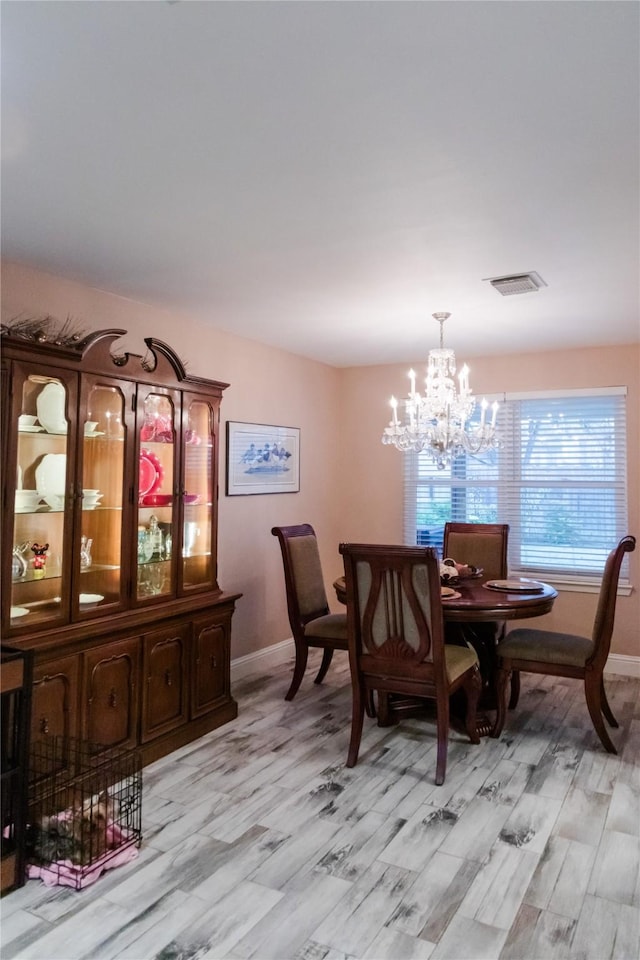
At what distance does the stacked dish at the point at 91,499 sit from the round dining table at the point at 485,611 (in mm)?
1338

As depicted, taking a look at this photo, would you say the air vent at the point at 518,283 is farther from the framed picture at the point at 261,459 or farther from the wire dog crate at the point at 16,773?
the wire dog crate at the point at 16,773

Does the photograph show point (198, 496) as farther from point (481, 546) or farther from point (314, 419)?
point (481, 546)

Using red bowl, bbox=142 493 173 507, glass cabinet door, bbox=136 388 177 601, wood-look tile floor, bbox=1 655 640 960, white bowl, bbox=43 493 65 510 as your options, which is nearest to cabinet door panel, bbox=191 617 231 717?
wood-look tile floor, bbox=1 655 640 960

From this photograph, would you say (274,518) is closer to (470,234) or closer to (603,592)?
(603,592)

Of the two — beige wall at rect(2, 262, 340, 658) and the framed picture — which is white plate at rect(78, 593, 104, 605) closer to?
beige wall at rect(2, 262, 340, 658)

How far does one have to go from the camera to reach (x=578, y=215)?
248cm

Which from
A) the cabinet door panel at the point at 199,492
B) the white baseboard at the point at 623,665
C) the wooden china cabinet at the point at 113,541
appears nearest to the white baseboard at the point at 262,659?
the wooden china cabinet at the point at 113,541

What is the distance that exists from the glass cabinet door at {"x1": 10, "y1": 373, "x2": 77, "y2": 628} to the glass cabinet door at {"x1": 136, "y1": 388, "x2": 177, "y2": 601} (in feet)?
1.43

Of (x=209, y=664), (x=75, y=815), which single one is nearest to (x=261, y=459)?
(x=209, y=664)

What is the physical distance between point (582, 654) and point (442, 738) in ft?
3.12

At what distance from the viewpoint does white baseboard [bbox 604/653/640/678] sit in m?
4.68

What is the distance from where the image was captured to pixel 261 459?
15.7ft

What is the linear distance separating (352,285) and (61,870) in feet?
9.40

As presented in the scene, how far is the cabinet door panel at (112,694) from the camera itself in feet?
9.37
